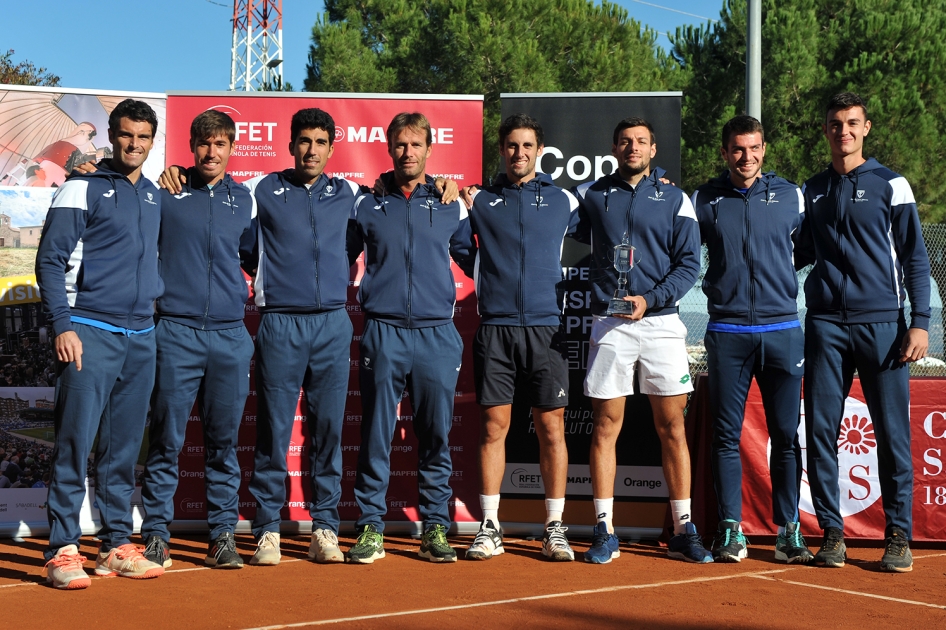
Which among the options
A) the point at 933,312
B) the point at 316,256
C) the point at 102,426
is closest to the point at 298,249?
the point at 316,256

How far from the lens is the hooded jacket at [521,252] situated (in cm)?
535

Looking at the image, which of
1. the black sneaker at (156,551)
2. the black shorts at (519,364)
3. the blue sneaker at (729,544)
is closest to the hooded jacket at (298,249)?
the black shorts at (519,364)

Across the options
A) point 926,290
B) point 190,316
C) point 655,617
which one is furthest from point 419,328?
point 926,290

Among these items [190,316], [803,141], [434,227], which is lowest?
[190,316]

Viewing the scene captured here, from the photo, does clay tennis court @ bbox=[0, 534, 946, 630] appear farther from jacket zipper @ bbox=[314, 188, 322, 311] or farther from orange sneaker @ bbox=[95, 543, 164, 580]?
jacket zipper @ bbox=[314, 188, 322, 311]

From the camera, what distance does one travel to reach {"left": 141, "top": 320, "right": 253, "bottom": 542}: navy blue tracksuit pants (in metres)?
4.99

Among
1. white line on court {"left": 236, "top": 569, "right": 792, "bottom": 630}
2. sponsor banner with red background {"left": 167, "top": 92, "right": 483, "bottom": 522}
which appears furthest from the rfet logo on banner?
white line on court {"left": 236, "top": 569, "right": 792, "bottom": 630}

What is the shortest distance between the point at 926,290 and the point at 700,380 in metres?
1.38

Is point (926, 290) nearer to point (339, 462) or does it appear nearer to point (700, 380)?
point (700, 380)

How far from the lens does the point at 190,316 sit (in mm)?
5008

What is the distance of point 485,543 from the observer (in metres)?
5.36

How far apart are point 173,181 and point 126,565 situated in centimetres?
192

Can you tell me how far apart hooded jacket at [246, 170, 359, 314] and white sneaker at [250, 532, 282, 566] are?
3.88 ft

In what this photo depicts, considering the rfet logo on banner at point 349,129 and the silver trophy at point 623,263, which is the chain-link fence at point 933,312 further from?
the silver trophy at point 623,263
